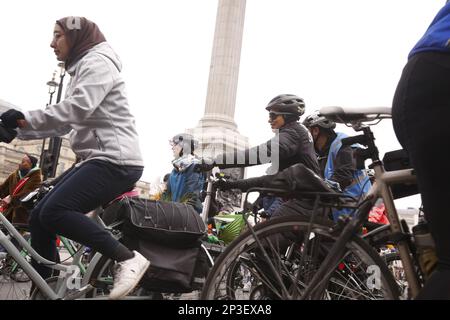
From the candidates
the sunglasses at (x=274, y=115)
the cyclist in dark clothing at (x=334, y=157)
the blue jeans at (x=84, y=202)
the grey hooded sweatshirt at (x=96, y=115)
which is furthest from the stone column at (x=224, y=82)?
the blue jeans at (x=84, y=202)

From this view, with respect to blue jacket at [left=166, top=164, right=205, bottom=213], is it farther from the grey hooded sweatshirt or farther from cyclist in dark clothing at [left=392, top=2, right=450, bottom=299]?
cyclist in dark clothing at [left=392, top=2, right=450, bottom=299]

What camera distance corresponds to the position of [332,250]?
187cm

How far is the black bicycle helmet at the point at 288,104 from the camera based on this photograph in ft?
11.0

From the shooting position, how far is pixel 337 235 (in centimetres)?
192

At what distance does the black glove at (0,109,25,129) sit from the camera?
7.56 ft

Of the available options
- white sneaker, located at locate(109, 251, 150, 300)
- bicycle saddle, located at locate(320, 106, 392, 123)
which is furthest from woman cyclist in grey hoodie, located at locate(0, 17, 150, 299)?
bicycle saddle, located at locate(320, 106, 392, 123)

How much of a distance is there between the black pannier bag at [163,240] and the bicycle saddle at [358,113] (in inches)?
45.5

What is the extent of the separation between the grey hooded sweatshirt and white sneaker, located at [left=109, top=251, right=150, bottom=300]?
0.54m

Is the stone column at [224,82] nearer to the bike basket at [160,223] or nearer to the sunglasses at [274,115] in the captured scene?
the sunglasses at [274,115]

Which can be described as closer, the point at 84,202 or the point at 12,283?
the point at 84,202

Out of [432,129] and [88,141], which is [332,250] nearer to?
[432,129]

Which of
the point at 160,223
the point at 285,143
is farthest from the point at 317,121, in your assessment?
the point at 160,223

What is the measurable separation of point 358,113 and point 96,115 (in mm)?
1430

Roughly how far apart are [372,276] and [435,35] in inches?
38.9
